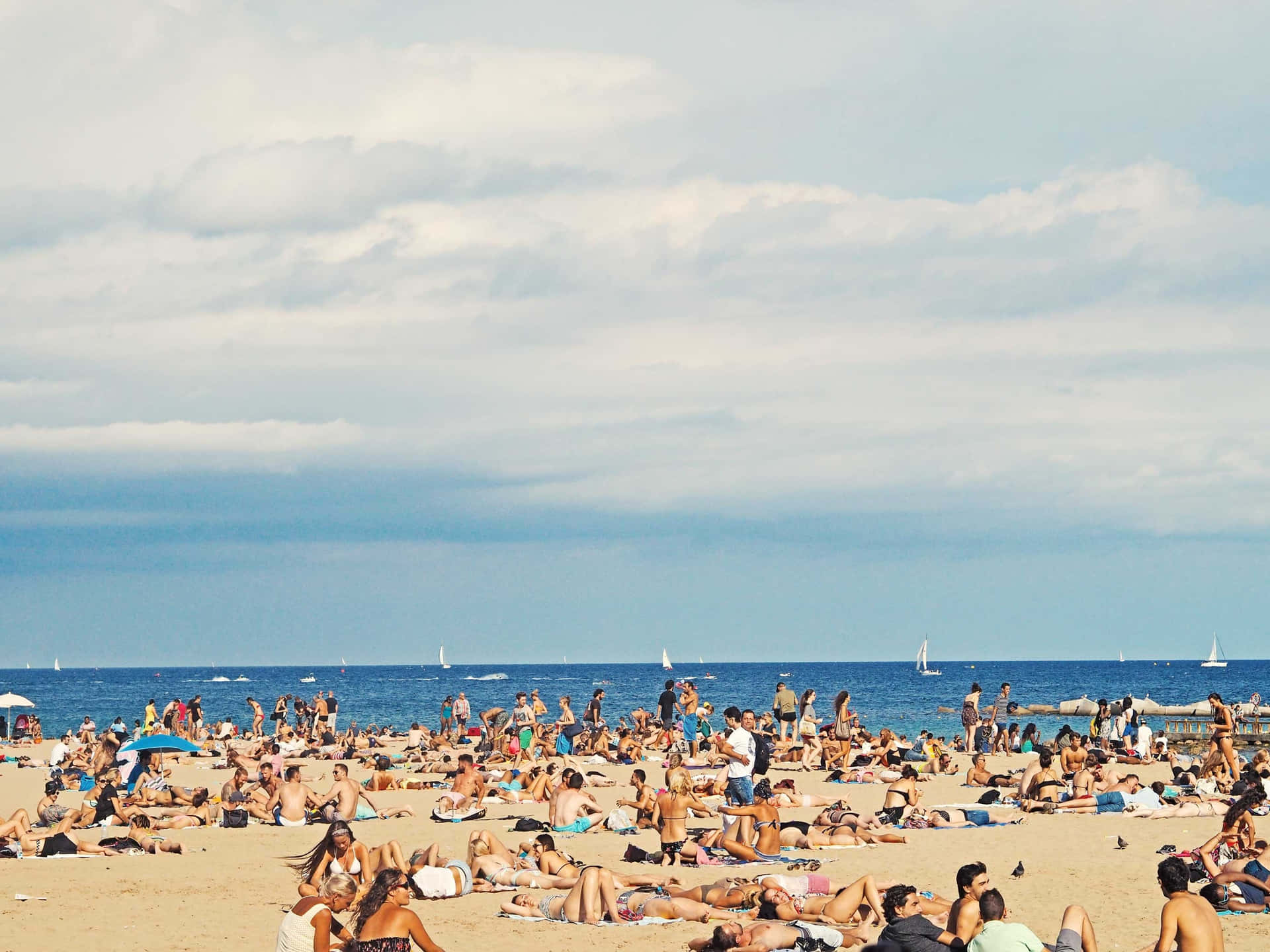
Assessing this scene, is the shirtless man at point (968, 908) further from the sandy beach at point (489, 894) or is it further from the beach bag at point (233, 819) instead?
the beach bag at point (233, 819)

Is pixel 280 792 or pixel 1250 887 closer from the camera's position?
pixel 1250 887

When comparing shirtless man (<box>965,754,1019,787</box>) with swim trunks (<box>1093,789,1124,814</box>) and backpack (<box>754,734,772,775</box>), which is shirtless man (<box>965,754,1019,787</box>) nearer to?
swim trunks (<box>1093,789,1124,814</box>)

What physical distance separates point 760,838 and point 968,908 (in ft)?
17.5

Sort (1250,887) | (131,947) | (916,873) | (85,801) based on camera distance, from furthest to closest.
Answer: (85,801), (916,873), (1250,887), (131,947)

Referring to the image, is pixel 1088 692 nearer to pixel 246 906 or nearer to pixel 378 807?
Result: pixel 378 807

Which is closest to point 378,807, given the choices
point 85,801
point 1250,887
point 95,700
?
point 85,801

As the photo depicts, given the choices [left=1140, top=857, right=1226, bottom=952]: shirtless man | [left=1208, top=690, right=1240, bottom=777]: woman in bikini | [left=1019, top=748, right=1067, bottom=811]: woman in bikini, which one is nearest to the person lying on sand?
[left=1140, top=857, right=1226, bottom=952]: shirtless man


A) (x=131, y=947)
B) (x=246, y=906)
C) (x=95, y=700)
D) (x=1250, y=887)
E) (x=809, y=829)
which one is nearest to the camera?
(x=131, y=947)

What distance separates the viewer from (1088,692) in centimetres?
10519

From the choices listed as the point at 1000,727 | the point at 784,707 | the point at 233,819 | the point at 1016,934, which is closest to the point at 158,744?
the point at 233,819

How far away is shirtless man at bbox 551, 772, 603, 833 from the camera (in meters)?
18.1

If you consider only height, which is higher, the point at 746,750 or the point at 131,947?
the point at 746,750

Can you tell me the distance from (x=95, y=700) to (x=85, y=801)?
77.8m

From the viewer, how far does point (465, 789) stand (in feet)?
67.4
